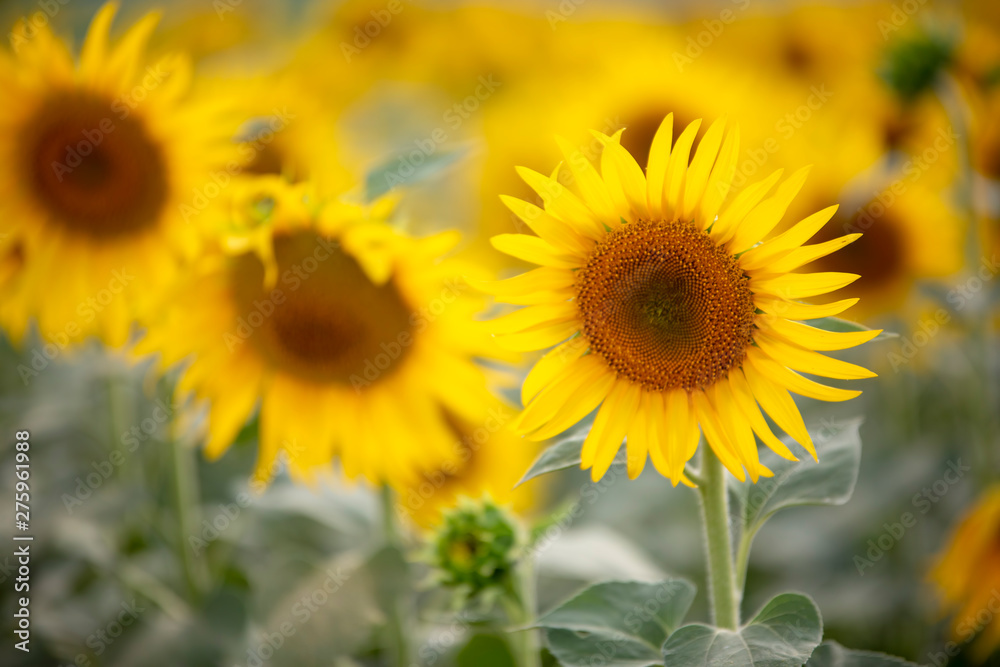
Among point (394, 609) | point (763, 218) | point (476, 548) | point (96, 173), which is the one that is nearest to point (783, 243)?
point (763, 218)

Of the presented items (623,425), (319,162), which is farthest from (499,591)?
(319,162)

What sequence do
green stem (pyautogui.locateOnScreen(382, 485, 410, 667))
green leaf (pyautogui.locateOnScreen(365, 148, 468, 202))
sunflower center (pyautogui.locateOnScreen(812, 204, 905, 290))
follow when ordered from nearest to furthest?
green leaf (pyautogui.locateOnScreen(365, 148, 468, 202)) < green stem (pyautogui.locateOnScreen(382, 485, 410, 667)) < sunflower center (pyautogui.locateOnScreen(812, 204, 905, 290))

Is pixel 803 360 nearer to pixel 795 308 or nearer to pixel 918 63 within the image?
A: pixel 795 308

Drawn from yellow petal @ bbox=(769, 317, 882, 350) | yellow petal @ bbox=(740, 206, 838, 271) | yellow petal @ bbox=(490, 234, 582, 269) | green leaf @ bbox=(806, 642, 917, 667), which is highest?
yellow petal @ bbox=(740, 206, 838, 271)

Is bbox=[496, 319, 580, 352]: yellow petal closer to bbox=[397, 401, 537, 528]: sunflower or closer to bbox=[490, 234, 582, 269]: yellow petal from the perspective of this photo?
bbox=[490, 234, 582, 269]: yellow petal

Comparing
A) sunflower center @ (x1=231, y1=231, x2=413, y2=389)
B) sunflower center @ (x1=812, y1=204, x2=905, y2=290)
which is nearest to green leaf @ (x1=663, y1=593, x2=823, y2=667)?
sunflower center @ (x1=231, y1=231, x2=413, y2=389)

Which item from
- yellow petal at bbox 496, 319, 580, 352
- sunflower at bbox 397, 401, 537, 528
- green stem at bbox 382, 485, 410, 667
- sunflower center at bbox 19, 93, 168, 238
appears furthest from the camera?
sunflower at bbox 397, 401, 537, 528

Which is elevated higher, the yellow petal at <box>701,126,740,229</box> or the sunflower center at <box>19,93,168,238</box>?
the yellow petal at <box>701,126,740,229</box>
